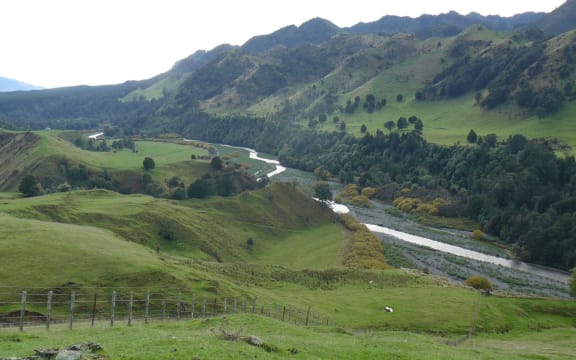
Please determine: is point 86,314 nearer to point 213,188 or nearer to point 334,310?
point 334,310

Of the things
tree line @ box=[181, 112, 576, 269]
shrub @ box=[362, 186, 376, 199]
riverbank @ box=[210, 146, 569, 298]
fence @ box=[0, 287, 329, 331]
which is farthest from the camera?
shrub @ box=[362, 186, 376, 199]

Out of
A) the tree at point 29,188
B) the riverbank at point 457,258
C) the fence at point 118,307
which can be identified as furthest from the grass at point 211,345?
the tree at point 29,188

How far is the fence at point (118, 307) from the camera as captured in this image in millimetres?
45406

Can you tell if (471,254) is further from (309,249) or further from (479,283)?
(309,249)

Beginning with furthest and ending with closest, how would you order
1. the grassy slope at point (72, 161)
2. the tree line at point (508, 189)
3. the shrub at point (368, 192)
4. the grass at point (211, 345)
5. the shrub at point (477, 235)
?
1. the shrub at point (368, 192)
2. the grassy slope at point (72, 161)
3. the shrub at point (477, 235)
4. the tree line at point (508, 189)
5. the grass at point (211, 345)

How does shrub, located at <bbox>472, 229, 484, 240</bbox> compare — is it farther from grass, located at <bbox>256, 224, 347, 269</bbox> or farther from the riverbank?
grass, located at <bbox>256, 224, 347, 269</bbox>

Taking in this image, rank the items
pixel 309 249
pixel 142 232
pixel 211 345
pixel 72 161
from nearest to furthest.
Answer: pixel 211 345 < pixel 142 232 < pixel 309 249 < pixel 72 161

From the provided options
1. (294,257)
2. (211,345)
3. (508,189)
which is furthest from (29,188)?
(508,189)

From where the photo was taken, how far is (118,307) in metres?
51.2

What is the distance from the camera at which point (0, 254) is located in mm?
57344

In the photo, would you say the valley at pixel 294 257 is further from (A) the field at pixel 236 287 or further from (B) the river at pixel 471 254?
(B) the river at pixel 471 254

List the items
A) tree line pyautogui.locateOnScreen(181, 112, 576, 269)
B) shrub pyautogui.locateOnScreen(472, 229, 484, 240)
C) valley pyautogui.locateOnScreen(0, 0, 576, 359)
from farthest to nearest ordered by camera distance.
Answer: shrub pyautogui.locateOnScreen(472, 229, 484, 240) < tree line pyautogui.locateOnScreen(181, 112, 576, 269) < valley pyautogui.locateOnScreen(0, 0, 576, 359)

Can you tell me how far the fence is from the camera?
4541 cm

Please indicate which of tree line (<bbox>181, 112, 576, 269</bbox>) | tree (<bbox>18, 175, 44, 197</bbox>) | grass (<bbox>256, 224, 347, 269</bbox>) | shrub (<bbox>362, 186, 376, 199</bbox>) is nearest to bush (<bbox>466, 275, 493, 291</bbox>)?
grass (<bbox>256, 224, 347, 269</bbox>)
